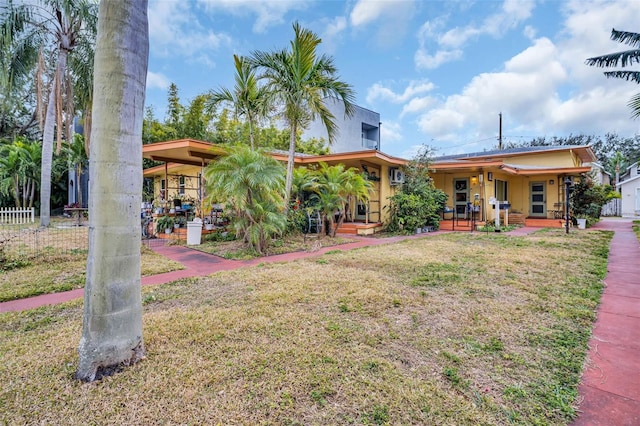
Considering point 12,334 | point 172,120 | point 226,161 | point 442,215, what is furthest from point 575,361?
point 172,120

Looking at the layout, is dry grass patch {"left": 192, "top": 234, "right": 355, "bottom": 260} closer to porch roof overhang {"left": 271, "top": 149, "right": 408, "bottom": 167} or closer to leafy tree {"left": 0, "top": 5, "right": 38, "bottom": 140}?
porch roof overhang {"left": 271, "top": 149, "right": 408, "bottom": 167}

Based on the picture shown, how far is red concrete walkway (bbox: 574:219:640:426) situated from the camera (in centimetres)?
190

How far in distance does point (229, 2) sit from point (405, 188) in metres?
8.88

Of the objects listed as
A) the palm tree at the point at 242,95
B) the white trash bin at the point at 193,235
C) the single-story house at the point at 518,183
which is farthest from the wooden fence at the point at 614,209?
the white trash bin at the point at 193,235

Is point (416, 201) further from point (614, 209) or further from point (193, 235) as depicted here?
point (614, 209)

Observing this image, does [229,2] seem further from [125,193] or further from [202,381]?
[202,381]

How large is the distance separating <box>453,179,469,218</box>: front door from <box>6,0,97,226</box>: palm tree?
54.3ft

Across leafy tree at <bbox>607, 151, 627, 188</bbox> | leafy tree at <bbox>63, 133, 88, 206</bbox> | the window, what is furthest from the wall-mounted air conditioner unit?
leafy tree at <bbox>607, 151, 627, 188</bbox>

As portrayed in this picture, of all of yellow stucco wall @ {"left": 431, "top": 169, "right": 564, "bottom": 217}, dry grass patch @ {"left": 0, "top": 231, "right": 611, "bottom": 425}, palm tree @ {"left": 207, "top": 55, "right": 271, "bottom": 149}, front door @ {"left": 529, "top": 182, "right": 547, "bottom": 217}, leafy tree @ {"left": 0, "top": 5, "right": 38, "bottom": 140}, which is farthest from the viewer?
front door @ {"left": 529, "top": 182, "right": 547, "bottom": 217}

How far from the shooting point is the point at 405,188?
1274cm

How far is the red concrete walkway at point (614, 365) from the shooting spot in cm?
190

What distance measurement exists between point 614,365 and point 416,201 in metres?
9.50

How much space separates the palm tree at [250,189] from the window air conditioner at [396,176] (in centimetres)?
692

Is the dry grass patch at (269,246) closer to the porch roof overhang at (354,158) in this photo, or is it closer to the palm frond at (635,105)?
the porch roof overhang at (354,158)
